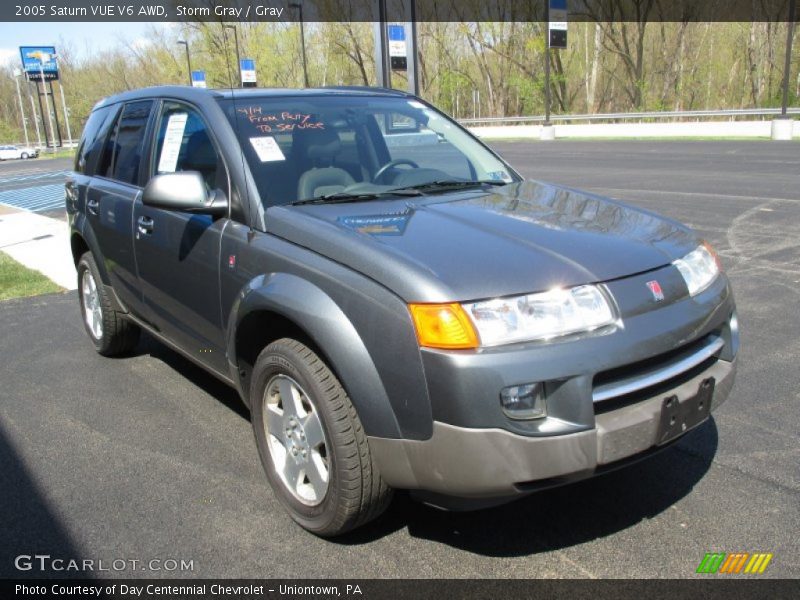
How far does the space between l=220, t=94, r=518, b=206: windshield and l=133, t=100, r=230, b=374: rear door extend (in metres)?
0.23

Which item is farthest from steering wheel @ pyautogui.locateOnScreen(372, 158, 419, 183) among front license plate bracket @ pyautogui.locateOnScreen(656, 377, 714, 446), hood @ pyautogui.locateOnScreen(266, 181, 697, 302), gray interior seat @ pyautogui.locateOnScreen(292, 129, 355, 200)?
front license plate bracket @ pyautogui.locateOnScreen(656, 377, 714, 446)

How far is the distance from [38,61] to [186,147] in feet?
232

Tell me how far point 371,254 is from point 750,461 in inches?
83.7

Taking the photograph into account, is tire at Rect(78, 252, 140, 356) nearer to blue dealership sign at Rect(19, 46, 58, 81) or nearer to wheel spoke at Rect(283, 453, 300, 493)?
wheel spoke at Rect(283, 453, 300, 493)

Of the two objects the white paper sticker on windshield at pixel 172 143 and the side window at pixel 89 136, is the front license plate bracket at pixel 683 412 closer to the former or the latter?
the white paper sticker on windshield at pixel 172 143

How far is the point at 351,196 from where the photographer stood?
3297mm

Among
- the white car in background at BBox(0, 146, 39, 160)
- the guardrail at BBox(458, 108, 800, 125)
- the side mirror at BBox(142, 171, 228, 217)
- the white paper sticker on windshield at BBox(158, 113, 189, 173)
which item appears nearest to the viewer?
the side mirror at BBox(142, 171, 228, 217)

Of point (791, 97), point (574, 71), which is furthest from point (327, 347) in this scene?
A: point (574, 71)

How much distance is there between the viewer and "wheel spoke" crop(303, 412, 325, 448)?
2.72 metres

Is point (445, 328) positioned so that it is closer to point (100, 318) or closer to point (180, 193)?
point (180, 193)

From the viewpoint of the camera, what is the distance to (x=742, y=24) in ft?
147

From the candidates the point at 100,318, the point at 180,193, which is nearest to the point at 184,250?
the point at 180,193

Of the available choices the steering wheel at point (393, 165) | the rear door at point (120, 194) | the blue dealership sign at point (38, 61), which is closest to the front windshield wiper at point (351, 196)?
the steering wheel at point (393, 165)

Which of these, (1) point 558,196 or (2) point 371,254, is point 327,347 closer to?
(2) point 371,254
